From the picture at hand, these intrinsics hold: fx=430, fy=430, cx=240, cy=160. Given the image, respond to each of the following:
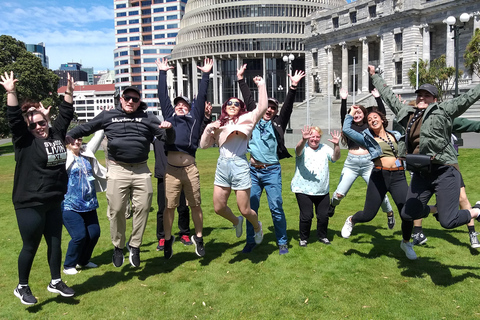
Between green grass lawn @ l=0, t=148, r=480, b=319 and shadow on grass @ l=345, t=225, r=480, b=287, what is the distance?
0.01m

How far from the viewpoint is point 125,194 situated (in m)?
5.75

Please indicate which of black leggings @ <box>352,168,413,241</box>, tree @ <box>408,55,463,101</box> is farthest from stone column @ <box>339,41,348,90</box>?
black leggings @ <box>352,168,413,241</box>

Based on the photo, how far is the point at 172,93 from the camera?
96.4 meters

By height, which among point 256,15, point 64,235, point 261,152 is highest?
point 256,15

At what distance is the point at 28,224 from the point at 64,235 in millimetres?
3957

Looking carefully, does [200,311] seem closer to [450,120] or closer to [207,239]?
[207,239]

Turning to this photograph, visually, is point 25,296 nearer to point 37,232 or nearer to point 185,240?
point 37,232

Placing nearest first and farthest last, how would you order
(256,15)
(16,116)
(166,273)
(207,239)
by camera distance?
(16,116)
(166,273)
(207,239)
(256,15)

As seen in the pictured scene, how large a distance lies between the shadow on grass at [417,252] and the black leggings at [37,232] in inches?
165

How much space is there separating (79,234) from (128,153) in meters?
1.37

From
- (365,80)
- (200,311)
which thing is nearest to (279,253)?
(200,311)

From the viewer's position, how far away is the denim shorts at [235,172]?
602 cm

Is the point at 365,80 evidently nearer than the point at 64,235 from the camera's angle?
No

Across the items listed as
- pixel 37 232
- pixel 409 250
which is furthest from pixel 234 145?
pixel 409 250
